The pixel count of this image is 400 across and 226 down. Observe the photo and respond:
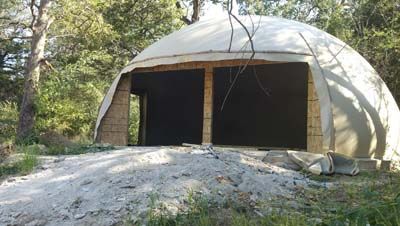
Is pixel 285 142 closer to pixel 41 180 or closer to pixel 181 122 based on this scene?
pixel 181 122

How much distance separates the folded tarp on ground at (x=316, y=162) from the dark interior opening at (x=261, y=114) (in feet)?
18.1

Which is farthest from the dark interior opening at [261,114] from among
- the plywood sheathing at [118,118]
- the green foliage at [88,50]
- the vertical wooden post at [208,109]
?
the green foliage at [88,50]

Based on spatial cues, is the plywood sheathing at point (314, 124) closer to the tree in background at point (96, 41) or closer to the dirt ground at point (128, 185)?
the dirt ground at point (128, 185)

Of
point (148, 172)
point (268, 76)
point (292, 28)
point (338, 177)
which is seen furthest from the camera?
point (268, 76)

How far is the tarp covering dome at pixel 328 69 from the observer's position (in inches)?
335

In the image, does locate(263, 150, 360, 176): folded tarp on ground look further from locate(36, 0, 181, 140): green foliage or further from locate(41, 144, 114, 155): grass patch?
locate(36, 0, 181, 140): green foliage

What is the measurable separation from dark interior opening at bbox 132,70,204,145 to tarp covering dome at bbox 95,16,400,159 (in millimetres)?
3067

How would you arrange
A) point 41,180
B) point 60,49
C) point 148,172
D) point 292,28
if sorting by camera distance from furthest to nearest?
point 60,49
point 292,28
point 41,180
point 148,172

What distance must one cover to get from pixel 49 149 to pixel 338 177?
4.42 metres

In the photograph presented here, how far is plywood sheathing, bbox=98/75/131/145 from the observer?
10.7 metres

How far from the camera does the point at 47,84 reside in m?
14.8

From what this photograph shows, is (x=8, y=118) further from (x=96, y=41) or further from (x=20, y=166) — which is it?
(x=20, y=166)

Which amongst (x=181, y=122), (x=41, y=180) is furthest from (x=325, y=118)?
(x=181, y=122)

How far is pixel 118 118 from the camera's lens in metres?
10.8
